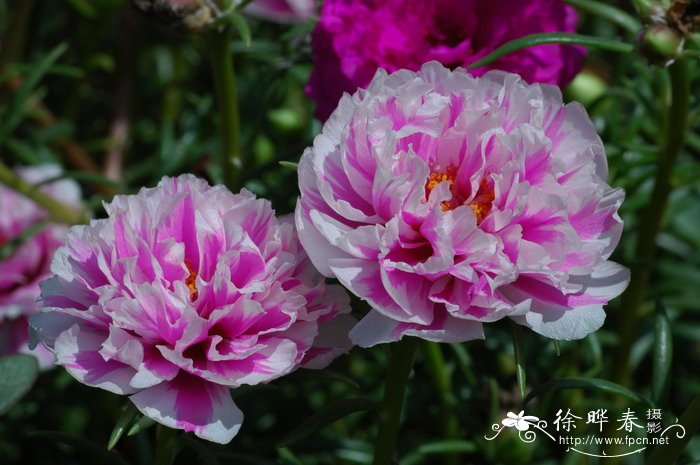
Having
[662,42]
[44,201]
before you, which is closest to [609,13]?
[662,42]

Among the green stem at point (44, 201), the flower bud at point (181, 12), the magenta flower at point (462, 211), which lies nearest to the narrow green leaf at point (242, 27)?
the flower bud at point (181, 12)

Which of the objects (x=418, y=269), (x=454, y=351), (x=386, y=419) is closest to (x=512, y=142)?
(x=418, y=269)

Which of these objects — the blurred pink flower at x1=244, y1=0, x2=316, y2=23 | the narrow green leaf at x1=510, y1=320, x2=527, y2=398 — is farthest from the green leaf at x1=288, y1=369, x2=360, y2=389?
the blurred pink flower at x1=244, y1=0, x2=316, y2=23

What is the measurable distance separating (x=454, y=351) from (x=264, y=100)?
1.00 feet

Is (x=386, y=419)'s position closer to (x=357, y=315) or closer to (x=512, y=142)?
(x=357, y=315)

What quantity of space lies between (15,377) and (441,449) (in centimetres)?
37

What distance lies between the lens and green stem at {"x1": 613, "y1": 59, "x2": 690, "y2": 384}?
2.54 ft

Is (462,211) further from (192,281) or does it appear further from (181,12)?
(181,12)

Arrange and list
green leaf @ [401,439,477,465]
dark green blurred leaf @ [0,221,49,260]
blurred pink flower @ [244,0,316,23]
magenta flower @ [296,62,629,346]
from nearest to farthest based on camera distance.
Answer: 1. magenta flower @ [296,62,629,346]
2. green leaf @ [401,439,477,465]
3. dark green blurred leaf @ [0,221,49,260]
4. blurred pink flower @ [244,0,316,23]

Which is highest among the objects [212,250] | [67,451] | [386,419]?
[212,250]

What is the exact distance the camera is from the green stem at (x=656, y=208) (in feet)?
2.54

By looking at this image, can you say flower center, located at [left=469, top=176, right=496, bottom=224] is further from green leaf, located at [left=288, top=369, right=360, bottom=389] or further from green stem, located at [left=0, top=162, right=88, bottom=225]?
green stem, located at [left=0, top=162, right=88, bottom=225]

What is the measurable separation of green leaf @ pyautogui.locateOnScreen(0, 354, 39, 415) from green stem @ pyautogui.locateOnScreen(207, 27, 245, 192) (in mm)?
246

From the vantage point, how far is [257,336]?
556 millimetres
